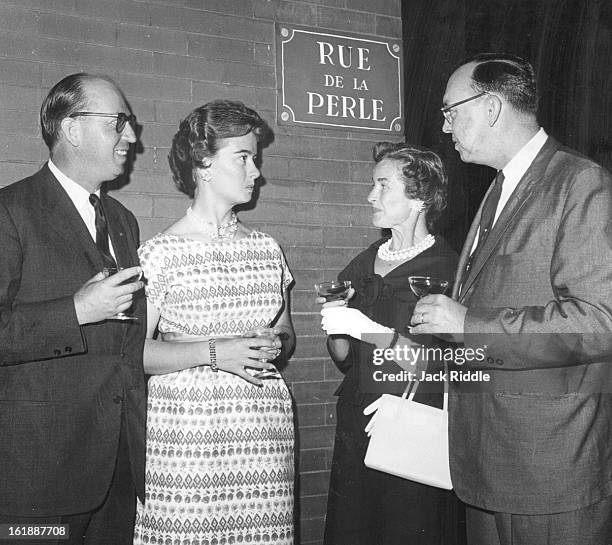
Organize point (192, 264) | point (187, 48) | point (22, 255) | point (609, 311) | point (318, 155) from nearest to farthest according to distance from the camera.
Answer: point (609, 311), point (22, 255), point (192, 264), point (187, 48), point (318, 155)

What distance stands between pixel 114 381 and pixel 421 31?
235cm

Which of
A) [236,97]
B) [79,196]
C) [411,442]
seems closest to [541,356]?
[411,442]

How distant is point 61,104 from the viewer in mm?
2547

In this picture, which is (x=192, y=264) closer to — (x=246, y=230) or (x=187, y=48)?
(x=246, y=230)

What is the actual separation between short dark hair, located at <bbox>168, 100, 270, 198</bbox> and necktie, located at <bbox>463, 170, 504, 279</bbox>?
3.36 ft

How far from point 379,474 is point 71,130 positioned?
176cm

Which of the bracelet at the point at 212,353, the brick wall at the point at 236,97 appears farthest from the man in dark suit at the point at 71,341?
the brick wall at the point at 236,97

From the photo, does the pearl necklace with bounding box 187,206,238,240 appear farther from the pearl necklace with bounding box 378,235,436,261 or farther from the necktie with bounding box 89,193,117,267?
the pearl necklace with bounding box 378,235,436,261

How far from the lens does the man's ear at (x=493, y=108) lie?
7.64ft

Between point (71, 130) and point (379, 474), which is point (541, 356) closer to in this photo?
point (379, 474)

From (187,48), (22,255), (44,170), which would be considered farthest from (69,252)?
(187,48)

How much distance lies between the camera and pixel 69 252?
7.75ft

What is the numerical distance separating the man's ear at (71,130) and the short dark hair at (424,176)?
1.34 m
